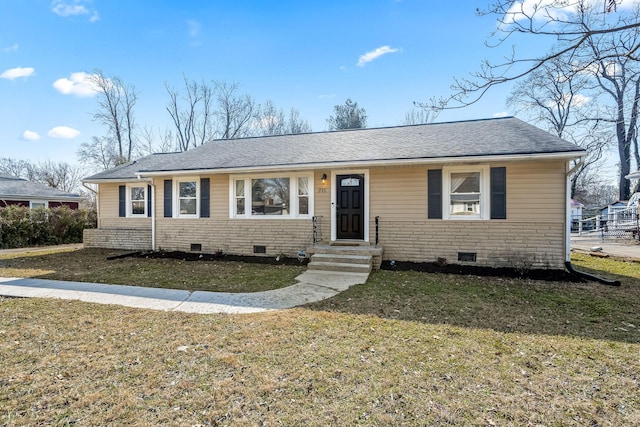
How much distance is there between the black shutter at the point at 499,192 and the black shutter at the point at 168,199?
9.84 metres

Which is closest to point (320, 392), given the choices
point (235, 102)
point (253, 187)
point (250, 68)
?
point (253, 187)

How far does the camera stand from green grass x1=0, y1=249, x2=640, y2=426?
2.31m

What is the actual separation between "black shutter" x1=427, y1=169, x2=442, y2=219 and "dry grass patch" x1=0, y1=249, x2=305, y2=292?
3.82 m

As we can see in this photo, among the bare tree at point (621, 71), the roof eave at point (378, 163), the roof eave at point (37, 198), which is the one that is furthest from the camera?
the roof eave at point (37, 198)

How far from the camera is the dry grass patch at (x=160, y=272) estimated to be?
21.1ft

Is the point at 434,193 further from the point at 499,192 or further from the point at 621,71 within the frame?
the point at 621,71

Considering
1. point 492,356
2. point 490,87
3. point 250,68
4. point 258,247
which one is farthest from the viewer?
point 250,68

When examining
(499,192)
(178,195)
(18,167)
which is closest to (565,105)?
(499,192)

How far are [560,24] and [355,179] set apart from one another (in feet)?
17.4

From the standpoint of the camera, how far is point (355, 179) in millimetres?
8961

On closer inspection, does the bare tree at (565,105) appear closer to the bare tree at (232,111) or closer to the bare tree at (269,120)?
the bare tree at (269,120)

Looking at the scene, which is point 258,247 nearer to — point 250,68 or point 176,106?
point 250,68

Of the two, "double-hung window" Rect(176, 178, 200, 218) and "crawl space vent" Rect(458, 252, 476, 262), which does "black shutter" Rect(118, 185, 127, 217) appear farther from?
"crawl space vent" Rect(458, 252, 476, 262)

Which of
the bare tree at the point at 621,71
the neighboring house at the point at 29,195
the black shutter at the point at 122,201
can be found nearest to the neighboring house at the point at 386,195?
the bare tree at the point at 621,71
